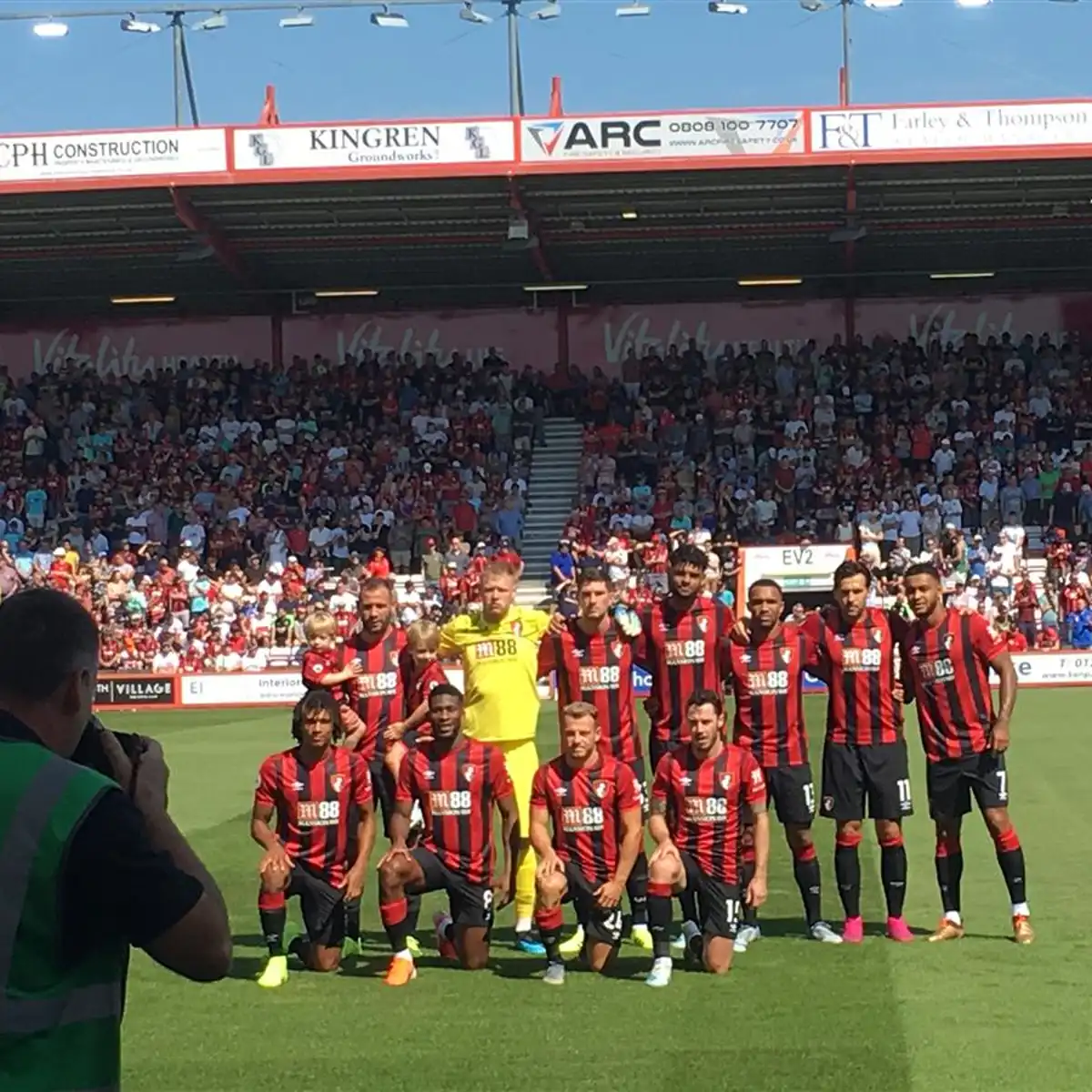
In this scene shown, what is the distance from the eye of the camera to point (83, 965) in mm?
3059

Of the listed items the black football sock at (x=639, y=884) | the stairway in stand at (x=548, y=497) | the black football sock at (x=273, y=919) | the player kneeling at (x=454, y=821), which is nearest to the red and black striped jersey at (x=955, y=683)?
the black football sock at (x=639, y=884)

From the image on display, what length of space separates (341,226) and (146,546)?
6891 millimetres

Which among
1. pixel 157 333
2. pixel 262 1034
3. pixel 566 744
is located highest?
pixel 157 333

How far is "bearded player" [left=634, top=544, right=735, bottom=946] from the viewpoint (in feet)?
33.8

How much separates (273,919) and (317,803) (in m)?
0.63

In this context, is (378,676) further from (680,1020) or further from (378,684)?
(680,1020)

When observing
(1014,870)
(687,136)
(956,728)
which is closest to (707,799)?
(956,728)

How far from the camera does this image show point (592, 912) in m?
9.37

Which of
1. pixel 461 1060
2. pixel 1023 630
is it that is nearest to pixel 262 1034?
Result: pixel 461 1060

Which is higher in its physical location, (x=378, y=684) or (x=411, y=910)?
(x=378, y=684)

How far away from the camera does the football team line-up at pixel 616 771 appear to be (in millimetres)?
9492

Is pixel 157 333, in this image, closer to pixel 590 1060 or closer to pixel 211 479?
pixel 211 479

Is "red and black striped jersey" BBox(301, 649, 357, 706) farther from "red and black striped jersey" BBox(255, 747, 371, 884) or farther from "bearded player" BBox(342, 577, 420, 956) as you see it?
"red and black striped jersey" BBox(255, 747, 371, 884)

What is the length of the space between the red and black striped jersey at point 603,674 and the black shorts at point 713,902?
105 centimetres
